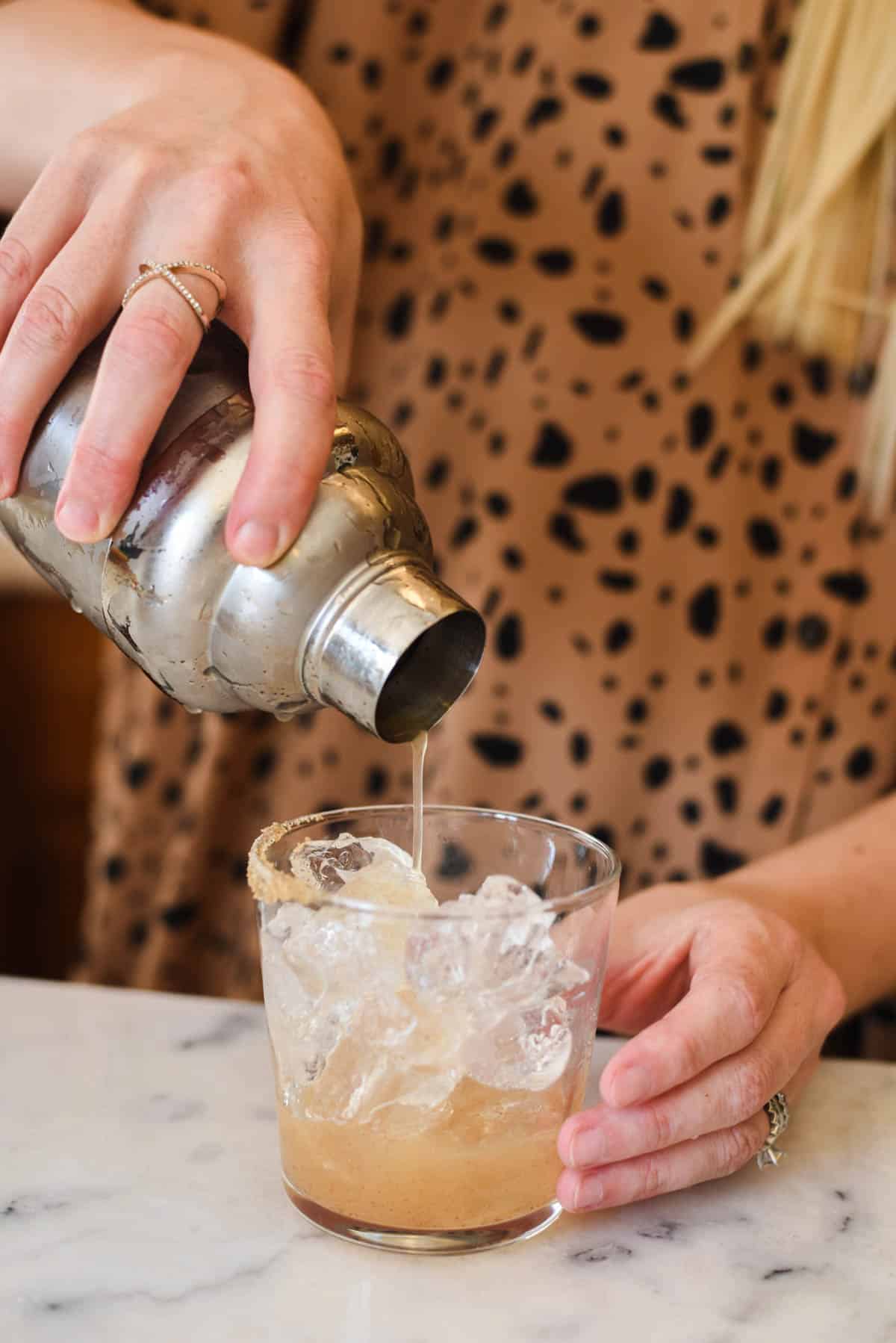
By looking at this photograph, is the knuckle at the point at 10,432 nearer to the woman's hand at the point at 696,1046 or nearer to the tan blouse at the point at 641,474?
the woman's hand at the point at 696,1046

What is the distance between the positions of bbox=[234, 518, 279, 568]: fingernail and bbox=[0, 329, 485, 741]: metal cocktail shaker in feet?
0.05

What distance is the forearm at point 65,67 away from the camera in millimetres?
879

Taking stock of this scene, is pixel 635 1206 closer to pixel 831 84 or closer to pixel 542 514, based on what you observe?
pixel 542 514

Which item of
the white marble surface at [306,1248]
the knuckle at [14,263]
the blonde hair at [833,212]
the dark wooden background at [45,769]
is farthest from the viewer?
the dark wooden background at [45,769]

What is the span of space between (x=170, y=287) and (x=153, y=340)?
41 millimetres

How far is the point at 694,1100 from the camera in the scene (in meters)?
0.74

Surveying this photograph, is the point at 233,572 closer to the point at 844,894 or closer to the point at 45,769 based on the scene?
the point at 844,894

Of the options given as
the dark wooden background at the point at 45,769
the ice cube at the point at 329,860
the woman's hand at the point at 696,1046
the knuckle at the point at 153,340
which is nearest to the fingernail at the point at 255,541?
the knuckle at the point at 153,340

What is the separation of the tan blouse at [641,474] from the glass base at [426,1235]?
770 mm

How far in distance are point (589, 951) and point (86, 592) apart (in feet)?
1.10

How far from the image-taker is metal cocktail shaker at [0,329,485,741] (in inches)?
26.8

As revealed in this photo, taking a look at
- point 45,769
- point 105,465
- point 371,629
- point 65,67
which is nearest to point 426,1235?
point 371,629

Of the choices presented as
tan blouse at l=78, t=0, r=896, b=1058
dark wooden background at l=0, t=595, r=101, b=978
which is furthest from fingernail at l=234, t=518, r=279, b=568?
dark wooden background at l=0, t=595, r=101, b=978

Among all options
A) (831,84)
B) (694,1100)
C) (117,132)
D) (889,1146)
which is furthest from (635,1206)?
(831,84)
